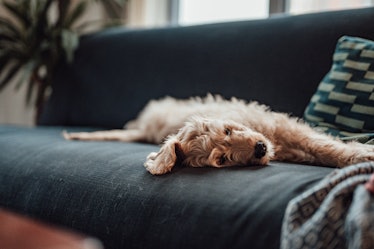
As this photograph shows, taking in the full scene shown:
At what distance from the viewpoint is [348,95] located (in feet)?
4.79

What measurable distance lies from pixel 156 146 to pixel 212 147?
0.54 metres

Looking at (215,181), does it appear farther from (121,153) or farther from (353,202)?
(121,153)

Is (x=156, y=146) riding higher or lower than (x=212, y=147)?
lower

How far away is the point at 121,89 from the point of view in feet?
8.47

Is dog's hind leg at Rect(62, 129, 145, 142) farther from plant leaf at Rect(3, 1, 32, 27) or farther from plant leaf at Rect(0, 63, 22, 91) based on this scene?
plant leaf at Rect(3, 1, 32, 27)

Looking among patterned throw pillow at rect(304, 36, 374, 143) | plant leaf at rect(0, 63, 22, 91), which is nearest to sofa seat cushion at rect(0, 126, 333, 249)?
patterned throw pillow at rect(304, 36, 374, 143)

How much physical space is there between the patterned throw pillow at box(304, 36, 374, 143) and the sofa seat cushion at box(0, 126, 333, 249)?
1.01 feet

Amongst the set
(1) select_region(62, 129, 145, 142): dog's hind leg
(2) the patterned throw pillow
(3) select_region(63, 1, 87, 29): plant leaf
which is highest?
(3) select_region(63, 1, 87, 29): plant leaf

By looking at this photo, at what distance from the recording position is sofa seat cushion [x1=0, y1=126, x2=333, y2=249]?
0.97 metres

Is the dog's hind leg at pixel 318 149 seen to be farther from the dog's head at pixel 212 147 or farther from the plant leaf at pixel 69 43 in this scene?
the plant leaf at pixel 69 43

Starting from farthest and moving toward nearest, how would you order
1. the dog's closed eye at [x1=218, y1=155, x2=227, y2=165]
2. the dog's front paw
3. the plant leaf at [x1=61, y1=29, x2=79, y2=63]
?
the plant leaf at [x1=61, y1=29, x2=79, y2=63]
the dog's closed eye at [x1=218, y1=155, x2=227, y2=165]
the dog's front paw

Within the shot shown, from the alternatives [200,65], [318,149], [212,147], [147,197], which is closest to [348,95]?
[318,149]

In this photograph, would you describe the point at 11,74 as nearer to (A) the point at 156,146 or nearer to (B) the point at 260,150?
(A) the point at 156,146

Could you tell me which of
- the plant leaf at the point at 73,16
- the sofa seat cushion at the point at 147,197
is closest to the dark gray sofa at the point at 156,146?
the sofa seat cushion at the point at 147,197
